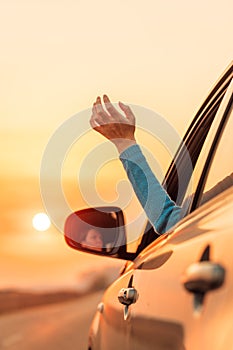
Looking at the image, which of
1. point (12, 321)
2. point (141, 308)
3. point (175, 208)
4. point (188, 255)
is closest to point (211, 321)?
point (188, 255)

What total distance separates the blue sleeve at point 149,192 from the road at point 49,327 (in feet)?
45.5

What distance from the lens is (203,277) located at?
2.28 metres

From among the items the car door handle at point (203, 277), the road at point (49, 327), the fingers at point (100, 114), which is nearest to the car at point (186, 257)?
the car door handle at point (203, 277)

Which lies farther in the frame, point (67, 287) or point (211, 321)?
point (67, 287)

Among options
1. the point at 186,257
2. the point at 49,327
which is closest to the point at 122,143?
the point at 186,257

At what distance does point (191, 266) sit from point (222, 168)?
0.60 meters

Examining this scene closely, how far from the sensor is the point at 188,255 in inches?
101

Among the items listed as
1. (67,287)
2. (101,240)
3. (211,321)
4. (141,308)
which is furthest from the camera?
(67,287)

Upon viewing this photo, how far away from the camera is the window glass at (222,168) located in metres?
2.83

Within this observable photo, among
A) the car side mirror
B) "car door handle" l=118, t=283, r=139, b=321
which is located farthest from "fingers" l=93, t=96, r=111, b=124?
"car door handle" l=118, t=283, r=139, b=321

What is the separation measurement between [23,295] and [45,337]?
27186mm

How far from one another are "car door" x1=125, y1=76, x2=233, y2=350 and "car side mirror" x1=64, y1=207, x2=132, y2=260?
0.46m

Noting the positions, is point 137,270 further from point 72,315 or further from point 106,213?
point 72,315

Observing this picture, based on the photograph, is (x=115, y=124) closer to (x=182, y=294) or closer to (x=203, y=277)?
(x=182, y=294)
